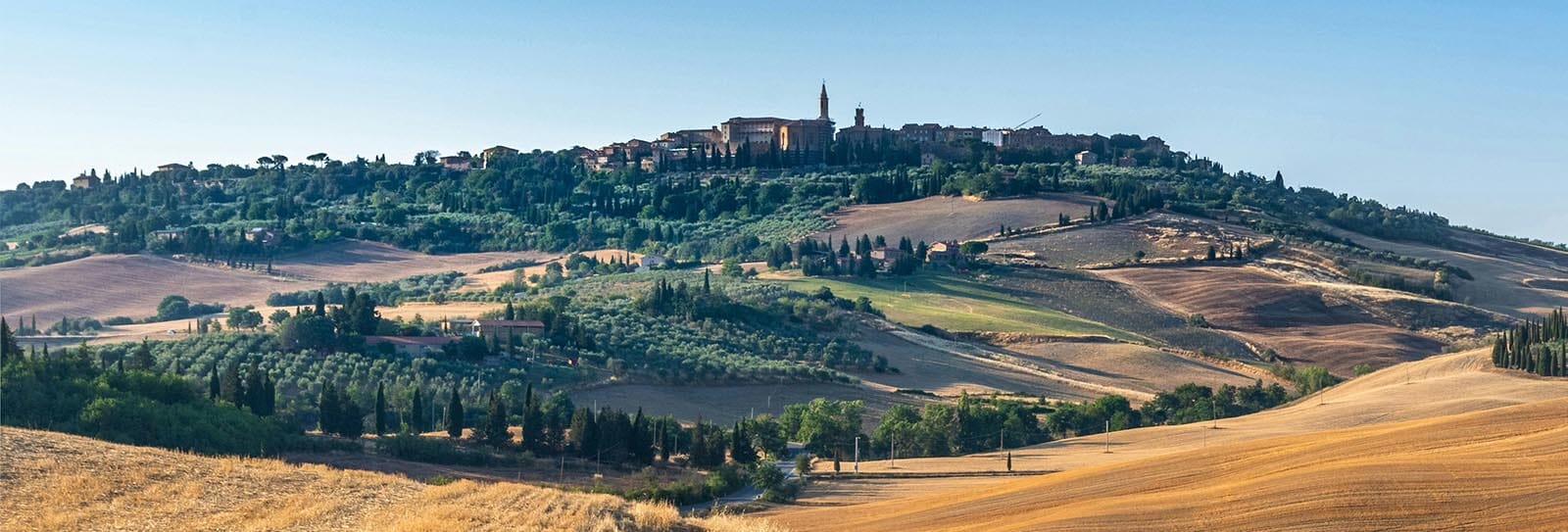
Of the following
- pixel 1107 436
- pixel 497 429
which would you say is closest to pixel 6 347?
pixel 497 429

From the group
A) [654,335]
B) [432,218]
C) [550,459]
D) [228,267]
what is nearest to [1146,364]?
[654,335]

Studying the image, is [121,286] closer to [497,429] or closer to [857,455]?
[497,429]

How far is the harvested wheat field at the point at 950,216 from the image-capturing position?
120062 millimetres

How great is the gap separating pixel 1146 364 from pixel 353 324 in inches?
1423

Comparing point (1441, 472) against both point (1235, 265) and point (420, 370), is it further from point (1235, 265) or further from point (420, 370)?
point (1235, 265)

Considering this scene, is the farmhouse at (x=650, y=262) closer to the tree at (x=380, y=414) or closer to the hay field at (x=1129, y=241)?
the hay field at (x=1129, y=241)

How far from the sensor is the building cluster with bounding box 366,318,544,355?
231ft

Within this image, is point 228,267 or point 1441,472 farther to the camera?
point 228,267

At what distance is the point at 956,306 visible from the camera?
97312 mm

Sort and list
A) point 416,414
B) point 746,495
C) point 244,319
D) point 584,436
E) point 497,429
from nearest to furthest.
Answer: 1. point 746,495
2. point 584,436
3. point 497,429
4. point 416,414
5. point 244,319

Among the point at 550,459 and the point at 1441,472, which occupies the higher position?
the point at 1441,472

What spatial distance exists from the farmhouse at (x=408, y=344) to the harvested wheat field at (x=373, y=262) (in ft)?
147

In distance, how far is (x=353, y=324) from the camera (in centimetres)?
7188

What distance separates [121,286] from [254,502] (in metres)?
84.5
